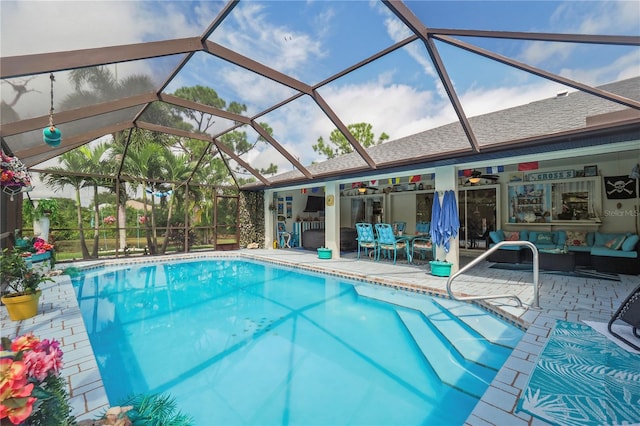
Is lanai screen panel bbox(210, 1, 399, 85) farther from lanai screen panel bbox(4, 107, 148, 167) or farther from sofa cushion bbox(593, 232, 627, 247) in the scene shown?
sofa cushion bbox(593, 232, 627, 247)

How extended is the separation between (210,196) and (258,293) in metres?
8.49

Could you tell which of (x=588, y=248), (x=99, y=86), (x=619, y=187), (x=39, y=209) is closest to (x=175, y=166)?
(x=39, y=209)

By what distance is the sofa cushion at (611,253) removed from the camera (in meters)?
6.80

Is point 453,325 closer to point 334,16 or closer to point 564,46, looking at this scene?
point 564,46

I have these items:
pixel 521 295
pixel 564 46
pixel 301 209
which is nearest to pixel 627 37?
pixel 564 46

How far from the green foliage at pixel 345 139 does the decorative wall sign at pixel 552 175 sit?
49.6ft

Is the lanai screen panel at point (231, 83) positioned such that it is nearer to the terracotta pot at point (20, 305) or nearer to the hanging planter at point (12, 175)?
the hanging planter at point (12, 175)

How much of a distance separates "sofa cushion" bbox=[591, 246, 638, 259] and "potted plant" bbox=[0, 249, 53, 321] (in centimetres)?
1195

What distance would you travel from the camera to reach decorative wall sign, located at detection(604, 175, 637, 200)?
780cm

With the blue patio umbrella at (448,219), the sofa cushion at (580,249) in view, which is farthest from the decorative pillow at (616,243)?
the blue patio umbrella at (448,219)

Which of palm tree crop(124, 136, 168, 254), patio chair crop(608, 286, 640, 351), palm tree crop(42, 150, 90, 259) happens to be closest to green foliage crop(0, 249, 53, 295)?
palm tree crop(42, 150, 90, 259)

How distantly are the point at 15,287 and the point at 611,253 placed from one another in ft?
40.9

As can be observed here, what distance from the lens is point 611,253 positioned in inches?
277

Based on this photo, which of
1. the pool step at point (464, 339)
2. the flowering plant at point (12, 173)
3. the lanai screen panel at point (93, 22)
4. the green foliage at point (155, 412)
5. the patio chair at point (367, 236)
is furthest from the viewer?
the patio chair at point (367, 236)
